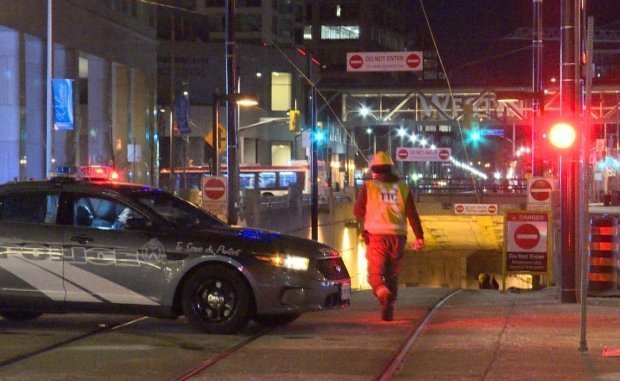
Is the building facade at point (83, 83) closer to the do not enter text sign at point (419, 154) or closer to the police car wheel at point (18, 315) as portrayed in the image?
the do not enter text sign at point (419, 154)

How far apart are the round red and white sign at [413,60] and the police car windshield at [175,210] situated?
13000 mm

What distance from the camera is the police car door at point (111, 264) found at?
1023 cm

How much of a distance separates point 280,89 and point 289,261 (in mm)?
69534

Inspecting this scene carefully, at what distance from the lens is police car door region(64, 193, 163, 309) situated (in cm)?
1023

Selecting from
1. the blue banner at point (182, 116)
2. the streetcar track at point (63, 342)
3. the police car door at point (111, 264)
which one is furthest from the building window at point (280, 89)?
the police car door at point (111, 264)

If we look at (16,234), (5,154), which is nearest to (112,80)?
(5,154)

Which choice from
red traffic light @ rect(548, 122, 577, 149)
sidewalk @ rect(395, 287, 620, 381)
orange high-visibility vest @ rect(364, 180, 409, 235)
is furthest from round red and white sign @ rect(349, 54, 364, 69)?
orange high-visibility vest @ rect(364, 180, 409, 235)

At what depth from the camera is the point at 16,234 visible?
34.4 feet

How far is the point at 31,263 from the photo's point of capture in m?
10.5

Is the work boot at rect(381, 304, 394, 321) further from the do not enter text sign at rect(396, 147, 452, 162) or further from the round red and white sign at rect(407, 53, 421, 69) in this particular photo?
the do not enter text sign at rect(396, 147, 452, 162)

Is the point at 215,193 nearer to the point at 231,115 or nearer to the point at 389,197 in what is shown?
the point at 231,115

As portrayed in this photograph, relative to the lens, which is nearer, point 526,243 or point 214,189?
point 526,243

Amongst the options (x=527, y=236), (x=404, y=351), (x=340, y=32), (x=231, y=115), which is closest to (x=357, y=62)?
(x=231, y=115)

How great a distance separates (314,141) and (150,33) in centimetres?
2106
